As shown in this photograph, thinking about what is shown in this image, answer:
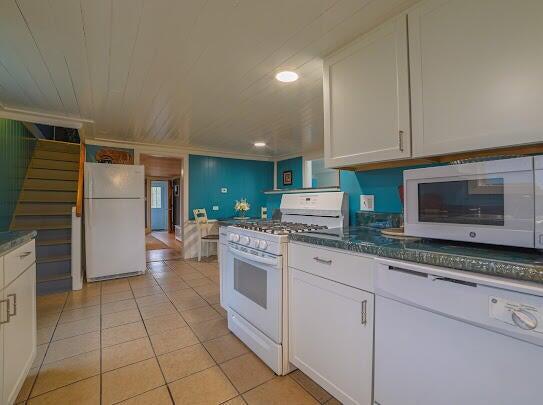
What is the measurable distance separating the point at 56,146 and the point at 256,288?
434cm

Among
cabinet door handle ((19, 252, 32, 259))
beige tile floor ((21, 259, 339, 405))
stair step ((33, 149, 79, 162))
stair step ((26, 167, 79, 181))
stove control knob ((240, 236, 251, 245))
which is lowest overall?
beige tile floor ((21, 259, 339, 405))

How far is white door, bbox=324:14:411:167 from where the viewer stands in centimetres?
135

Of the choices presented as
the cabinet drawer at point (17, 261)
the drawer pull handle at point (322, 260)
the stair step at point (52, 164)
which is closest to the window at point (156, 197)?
the stair step at point (52, 164)

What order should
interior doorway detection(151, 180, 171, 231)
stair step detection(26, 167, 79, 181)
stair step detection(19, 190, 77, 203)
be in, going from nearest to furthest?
stair step detection(19, 190, 77, 203), stair step detection(26, 167, 79, 181), interior doorway detection(151, 180, 171, 231)

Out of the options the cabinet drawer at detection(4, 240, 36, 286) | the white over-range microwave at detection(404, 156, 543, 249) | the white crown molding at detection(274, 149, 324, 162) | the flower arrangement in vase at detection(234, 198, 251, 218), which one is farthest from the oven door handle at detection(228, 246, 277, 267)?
the white crown molding at detection(274, 149, 324, 162)

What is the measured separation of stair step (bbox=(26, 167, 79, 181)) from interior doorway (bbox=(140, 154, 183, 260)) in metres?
2.28

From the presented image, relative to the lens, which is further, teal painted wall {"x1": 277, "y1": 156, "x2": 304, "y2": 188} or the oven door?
teal painted wall {"x1": 277, "y1": 156, "x2": 304, "y2": 188}

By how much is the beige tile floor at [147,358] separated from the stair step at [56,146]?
2.43m

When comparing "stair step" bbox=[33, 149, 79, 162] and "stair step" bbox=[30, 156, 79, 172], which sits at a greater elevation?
"stair step" bbox=[33, 149, 79, 162]

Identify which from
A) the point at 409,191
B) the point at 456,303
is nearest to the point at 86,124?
the point at 409,191

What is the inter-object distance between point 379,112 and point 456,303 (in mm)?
1026

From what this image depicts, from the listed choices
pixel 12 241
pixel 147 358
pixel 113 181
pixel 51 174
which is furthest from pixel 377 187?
pixel 51 174

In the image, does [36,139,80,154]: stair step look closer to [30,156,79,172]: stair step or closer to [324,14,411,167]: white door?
[30,156,79,172]: stair step

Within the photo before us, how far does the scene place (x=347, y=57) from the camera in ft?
5.35
